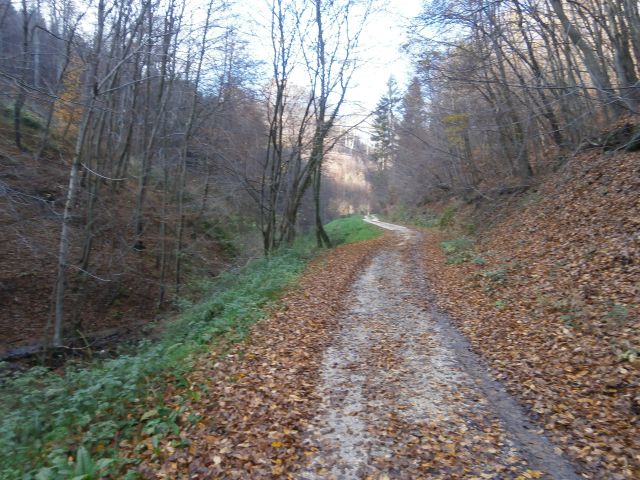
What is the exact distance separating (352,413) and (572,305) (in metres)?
4.86

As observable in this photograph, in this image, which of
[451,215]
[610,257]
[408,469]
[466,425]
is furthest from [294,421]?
[451,215]

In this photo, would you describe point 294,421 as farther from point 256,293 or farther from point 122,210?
point 122,210

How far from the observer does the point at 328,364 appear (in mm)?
7375

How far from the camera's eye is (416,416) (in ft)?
18.4

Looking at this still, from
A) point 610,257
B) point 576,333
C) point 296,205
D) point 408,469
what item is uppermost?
point 296,205

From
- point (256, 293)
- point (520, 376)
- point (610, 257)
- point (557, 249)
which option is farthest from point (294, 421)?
point (557, 249)

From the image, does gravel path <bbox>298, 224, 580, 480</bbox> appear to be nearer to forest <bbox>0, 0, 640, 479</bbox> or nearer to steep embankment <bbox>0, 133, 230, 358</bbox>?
forest <bbox>0, 0, 640, 479</bbox>

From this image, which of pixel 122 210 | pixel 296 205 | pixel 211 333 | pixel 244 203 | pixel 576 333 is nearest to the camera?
pixel 576 333

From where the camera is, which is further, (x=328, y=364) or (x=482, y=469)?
(x=328, y=364)

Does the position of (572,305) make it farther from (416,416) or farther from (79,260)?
(79,260)

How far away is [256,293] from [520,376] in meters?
6.99

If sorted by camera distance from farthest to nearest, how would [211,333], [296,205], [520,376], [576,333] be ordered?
[296,205] → [211,333] → [576,333] → [520,376]

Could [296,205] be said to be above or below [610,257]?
above

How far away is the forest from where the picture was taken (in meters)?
5.46
